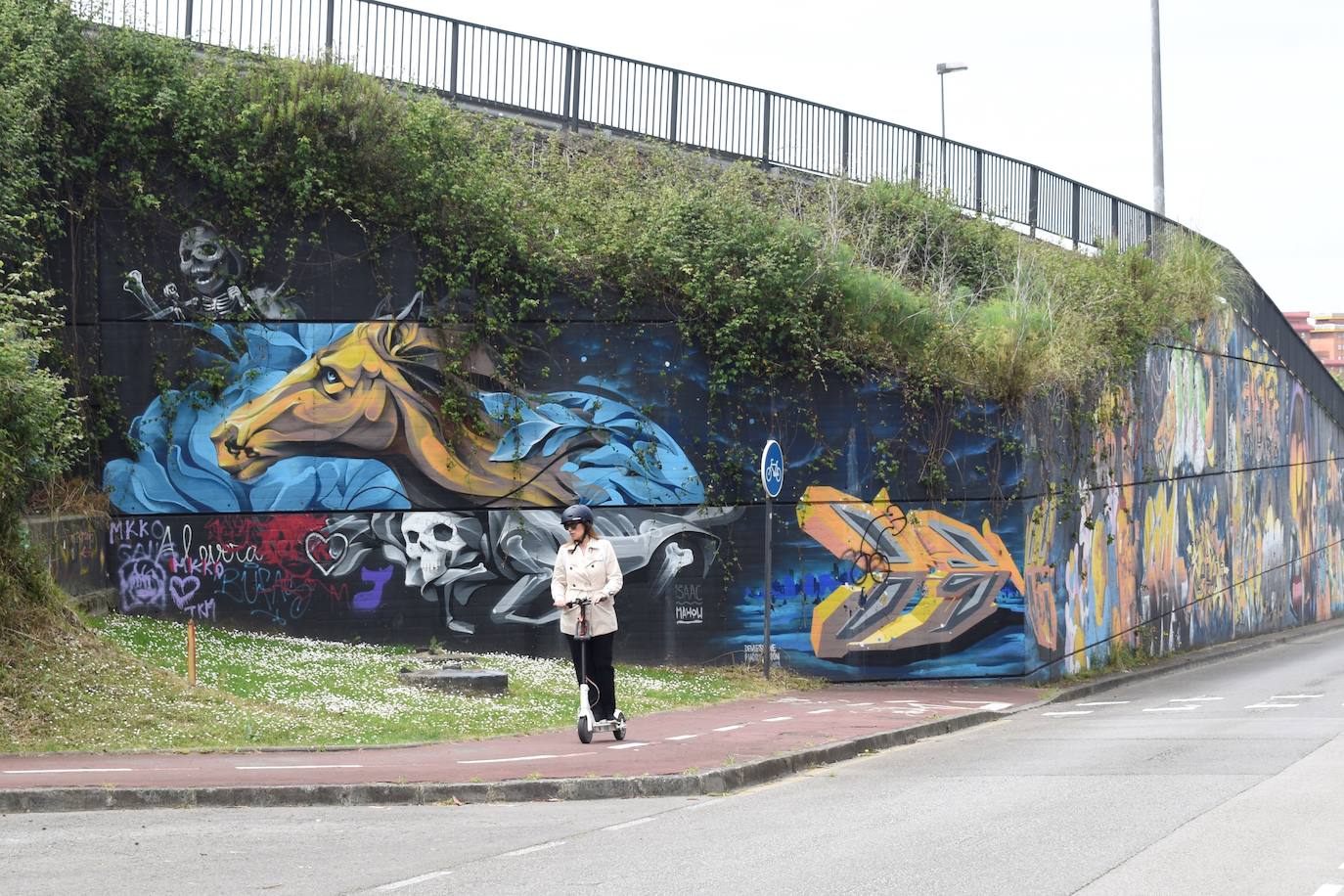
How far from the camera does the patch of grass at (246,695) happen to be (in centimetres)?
1184

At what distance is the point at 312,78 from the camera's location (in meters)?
18.7

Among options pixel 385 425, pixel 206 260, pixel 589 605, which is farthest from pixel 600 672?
pixel 206 260

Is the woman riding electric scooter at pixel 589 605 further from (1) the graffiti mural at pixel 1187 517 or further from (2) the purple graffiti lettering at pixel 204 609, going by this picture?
(1) the graffiti mural at pixel 1187 517

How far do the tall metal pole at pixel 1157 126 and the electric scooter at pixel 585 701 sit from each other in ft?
74.5

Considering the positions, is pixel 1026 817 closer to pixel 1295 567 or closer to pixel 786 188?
pixel 786 188

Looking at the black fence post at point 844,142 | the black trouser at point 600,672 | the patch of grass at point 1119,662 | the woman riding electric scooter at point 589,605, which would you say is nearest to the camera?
the woman riding electric scooter at point 589,605

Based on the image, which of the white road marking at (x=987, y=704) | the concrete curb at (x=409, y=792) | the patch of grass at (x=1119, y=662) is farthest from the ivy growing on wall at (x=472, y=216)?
the concrete curb at (x=409, y=792)

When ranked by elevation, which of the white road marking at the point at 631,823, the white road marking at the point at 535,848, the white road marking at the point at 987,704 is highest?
the white road marking at the point at 535,848

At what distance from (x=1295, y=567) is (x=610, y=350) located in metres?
27.9

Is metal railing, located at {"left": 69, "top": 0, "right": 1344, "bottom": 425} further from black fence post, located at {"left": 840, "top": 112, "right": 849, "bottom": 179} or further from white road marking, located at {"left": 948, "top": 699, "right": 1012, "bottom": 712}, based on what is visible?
white road marking, located at {"left": 948, "top": 699, "right": 1012, "bottom": 712}

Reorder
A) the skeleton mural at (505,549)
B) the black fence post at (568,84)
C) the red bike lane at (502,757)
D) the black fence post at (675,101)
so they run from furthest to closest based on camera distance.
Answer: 1. the black fence post at (675,101)
2. the black fence post at (568,84)
3. the skeleton mural at (505,549)
4. the red bike lane at (502,757)

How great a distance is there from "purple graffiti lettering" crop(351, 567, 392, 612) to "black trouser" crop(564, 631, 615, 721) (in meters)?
6.10

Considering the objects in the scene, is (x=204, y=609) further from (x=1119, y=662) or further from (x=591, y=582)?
(x=1119, y=662)

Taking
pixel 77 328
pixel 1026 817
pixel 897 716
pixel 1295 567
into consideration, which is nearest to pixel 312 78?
pixel 77 328
